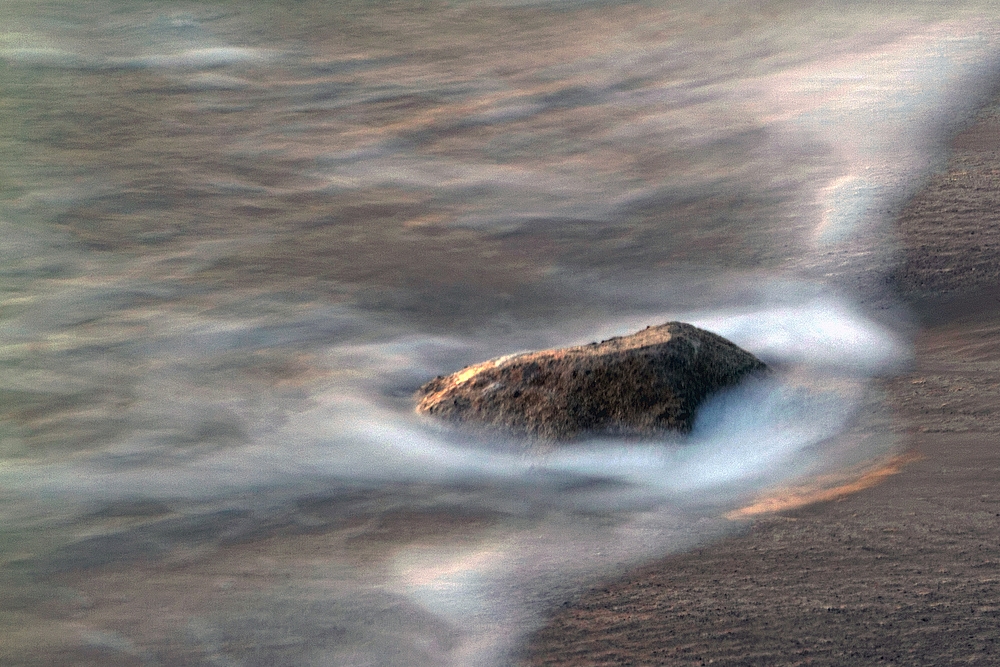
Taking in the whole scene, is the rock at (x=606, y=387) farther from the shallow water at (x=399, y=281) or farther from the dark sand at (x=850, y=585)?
the dark sand at (x=850, y=585)

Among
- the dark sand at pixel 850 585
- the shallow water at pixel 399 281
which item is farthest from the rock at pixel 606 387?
the dark sand at pixel 850 585

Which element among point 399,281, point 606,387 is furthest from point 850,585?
point 399,281

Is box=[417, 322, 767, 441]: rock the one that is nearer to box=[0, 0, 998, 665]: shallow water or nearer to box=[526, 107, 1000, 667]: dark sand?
box=[0, 0, 998, 665]: shallow water

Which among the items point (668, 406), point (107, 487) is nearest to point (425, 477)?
point (668, 406)

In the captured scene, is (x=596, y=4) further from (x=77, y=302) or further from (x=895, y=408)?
(x=895, y=408)

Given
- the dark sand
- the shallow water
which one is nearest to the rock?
the shallow water
